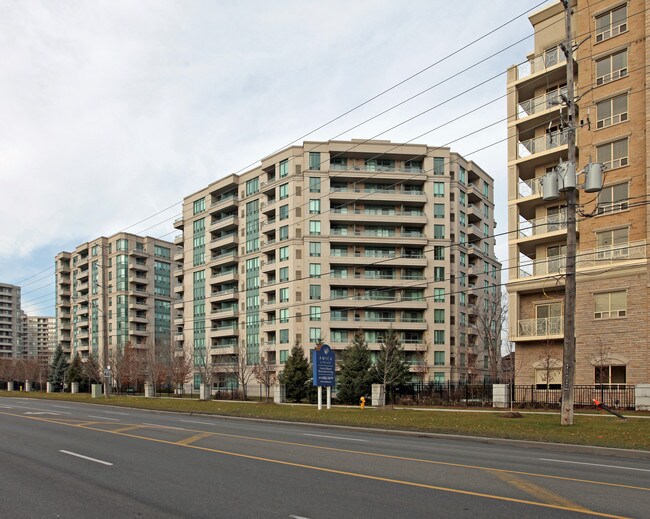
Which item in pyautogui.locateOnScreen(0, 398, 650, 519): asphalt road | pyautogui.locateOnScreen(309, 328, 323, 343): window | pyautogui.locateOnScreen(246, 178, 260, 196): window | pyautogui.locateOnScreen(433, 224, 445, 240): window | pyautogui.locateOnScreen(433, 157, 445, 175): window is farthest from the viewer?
pyautogui.locateOnScreen(246, 178, 260, 196): window

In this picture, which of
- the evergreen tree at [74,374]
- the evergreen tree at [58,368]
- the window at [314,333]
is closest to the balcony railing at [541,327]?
the window at [314,333]

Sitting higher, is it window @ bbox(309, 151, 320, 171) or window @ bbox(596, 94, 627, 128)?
window @ bbox(309, 151, 320, 171)

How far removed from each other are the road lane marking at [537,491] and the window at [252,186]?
73.8m

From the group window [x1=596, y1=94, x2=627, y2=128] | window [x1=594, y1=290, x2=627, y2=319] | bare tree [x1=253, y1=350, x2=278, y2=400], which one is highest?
window [x1=596, y1=94, x2=627, y2=128]

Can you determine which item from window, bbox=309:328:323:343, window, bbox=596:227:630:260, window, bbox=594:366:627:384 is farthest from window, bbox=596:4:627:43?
window, bbox=309:328:323:343

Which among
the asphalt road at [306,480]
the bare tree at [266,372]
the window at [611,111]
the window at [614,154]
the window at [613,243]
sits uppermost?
the window at [611,111]

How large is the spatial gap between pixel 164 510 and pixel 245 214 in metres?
77.1

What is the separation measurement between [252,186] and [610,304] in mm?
57804

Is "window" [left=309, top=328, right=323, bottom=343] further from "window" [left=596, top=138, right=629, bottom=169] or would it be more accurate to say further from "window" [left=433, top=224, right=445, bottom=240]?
"window" [left=596, top=138, right=629, bottom=169]

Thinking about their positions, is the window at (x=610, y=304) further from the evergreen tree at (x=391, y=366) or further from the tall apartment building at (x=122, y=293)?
the tall apartment building at (x=122, y=293)

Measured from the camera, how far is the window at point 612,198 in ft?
110

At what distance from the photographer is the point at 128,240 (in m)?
116

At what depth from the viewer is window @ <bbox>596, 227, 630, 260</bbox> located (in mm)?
33219

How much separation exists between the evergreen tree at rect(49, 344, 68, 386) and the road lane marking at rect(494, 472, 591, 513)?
9802 cm
